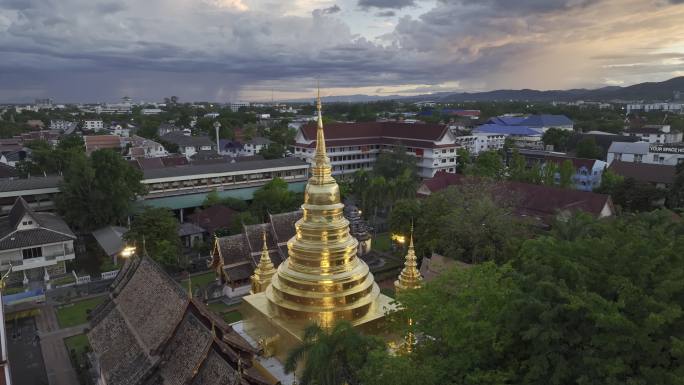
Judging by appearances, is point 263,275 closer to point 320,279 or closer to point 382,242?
point 320,279

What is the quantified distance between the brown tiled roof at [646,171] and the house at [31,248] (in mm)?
67691

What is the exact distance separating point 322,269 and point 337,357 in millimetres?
5401

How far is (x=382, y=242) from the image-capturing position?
4831cm

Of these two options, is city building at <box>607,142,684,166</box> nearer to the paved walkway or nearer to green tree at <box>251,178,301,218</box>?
green tree at <box>251,178,301,218</box>

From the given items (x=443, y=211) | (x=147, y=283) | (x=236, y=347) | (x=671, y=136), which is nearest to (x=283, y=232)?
(x=443, y=211)

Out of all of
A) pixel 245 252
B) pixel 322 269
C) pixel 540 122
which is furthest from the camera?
pixel 540 122

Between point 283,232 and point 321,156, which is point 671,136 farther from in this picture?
point 321,156

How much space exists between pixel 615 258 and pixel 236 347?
42.6 ft

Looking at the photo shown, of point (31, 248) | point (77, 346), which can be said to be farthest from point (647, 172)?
point (31, 248)

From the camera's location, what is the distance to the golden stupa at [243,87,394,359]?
1952cm

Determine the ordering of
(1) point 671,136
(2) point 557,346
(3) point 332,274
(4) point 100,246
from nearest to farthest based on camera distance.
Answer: (2) point 557,346 → (3) point 332,274 → (4) point 100,246 → (1) point 671,136

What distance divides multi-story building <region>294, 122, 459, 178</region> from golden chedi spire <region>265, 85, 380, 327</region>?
54.0 meters

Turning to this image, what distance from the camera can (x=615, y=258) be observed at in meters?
14.3

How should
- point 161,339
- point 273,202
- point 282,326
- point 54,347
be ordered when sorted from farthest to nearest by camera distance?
point 273,202, point 54,347, point 282,326, point 161,339
